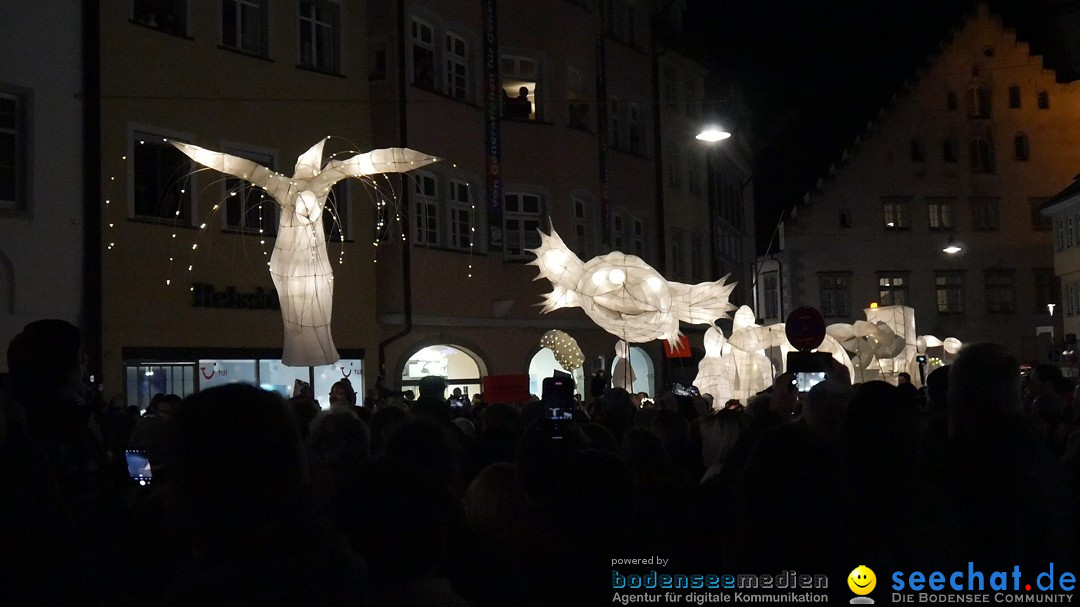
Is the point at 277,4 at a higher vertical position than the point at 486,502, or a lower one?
higher

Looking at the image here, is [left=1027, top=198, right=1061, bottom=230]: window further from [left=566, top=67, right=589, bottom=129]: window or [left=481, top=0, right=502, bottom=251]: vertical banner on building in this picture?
[left=481, top=0, right=502, bottom=251]: vertical banner on building

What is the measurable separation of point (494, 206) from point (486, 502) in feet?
75.2

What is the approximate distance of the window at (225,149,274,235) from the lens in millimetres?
21969

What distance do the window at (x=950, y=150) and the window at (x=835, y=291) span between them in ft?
21.7

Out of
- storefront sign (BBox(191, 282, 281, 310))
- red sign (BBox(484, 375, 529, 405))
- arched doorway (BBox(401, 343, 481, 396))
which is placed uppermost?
storefront sign (BBox(191, 282, 281, 310))

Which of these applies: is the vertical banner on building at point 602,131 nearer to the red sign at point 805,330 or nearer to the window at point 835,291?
the red sign at point 805,330

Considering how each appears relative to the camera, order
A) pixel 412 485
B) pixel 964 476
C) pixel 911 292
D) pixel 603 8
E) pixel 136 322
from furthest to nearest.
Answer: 1. pixel 911 292
2. pixel 603 8
3. pixel 136 322
4. pixel 964 476
5. pixel 412 485

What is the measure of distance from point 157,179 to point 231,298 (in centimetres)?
238

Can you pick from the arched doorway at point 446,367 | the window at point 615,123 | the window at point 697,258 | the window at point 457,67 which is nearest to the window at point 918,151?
the window at point 697,258

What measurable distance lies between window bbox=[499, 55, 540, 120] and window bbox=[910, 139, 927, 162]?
30.7m

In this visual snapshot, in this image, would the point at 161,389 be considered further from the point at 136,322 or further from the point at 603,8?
the point at 603,8

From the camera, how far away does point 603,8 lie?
109 ft

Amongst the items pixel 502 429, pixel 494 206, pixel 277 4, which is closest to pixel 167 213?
pixel 277 4

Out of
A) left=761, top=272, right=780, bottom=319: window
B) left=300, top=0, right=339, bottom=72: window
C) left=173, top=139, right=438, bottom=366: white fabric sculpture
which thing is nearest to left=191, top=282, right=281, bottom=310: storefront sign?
left=300, top=0, right=339, bottom=72: window
